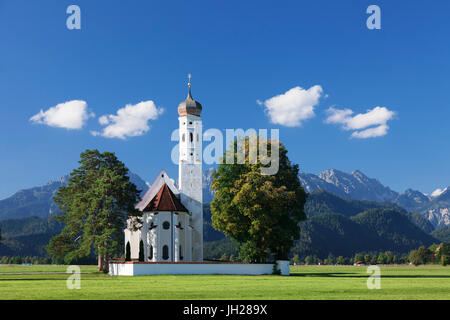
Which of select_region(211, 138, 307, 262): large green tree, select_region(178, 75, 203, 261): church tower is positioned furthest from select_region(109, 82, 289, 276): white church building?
select_region(211, 138, 307, 262): large green tree

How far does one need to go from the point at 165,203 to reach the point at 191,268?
15621mm

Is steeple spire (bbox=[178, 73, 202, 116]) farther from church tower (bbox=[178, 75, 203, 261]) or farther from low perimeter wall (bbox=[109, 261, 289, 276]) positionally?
low perimeter wall (bbox=[109, 261, 289, 276])

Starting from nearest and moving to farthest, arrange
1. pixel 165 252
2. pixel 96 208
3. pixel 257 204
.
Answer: pixel 257 204
pixel 96 208
pixel 165 252

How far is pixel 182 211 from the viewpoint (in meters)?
72.0

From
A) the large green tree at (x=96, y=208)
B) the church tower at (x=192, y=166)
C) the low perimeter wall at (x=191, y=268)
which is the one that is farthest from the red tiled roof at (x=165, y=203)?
the low perimeter wall at (x=191, y=268)

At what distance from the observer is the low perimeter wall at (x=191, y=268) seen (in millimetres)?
55125

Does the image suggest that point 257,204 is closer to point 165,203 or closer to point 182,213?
point 165,203

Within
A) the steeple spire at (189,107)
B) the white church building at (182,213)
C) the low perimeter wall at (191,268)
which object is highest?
the steeple spire at (189,107)

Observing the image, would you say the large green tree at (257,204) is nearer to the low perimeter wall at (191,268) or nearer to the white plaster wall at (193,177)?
the low perimeter wall at (191,268)

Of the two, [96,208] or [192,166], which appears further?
[192,166]

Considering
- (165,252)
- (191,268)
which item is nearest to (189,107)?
(165,252)

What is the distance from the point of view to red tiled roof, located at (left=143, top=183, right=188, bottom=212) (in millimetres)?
70375

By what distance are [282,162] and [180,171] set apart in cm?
1896

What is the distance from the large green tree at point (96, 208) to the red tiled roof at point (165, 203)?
4431mm
